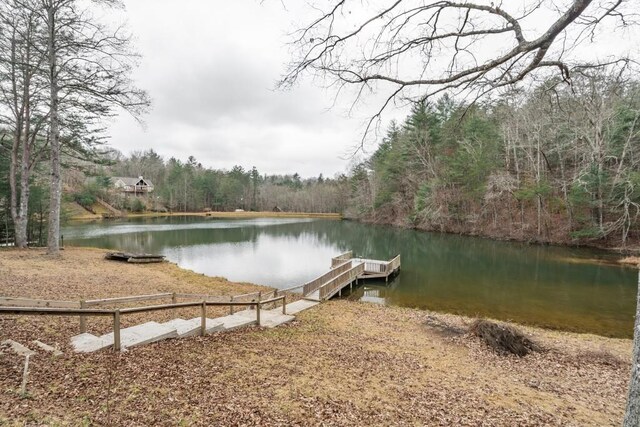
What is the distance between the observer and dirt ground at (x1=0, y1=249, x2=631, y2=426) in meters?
3.34

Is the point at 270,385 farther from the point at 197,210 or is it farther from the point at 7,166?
the point at 197,210

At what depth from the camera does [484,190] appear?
1391 inches

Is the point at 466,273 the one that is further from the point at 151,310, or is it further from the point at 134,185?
the point at 134,185

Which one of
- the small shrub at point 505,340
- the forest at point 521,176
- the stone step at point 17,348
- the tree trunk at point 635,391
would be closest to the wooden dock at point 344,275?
the forest at point 521,176

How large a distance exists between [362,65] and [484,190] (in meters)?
35.8

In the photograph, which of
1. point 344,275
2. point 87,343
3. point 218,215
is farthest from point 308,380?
point 218,215

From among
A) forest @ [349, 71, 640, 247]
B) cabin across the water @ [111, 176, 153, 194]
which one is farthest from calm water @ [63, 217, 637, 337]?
cabin across the water @ [111, 176, 153, 194]

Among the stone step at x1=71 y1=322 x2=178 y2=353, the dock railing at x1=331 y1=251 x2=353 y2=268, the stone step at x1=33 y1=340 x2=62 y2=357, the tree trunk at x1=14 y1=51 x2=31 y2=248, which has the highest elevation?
the tree trunk at x1=14 y1=51 x2=31 y2=248

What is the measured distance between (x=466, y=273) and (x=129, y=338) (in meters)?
18.4

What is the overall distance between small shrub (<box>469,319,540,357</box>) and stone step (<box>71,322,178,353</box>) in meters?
6.68

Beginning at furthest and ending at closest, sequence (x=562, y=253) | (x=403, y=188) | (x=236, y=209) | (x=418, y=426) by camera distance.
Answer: (x=236, y=209) → (x=403, y=188) → (x=562, y=253) → (x=418, y=426)

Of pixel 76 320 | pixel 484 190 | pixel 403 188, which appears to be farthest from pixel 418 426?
pixel 403 188

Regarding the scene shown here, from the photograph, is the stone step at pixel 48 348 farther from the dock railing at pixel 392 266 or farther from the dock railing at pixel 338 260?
the dock railing at pixel 392 266

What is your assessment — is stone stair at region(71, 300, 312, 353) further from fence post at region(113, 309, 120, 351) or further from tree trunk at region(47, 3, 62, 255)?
tree trunk at region(47, 3, 62, 255)
